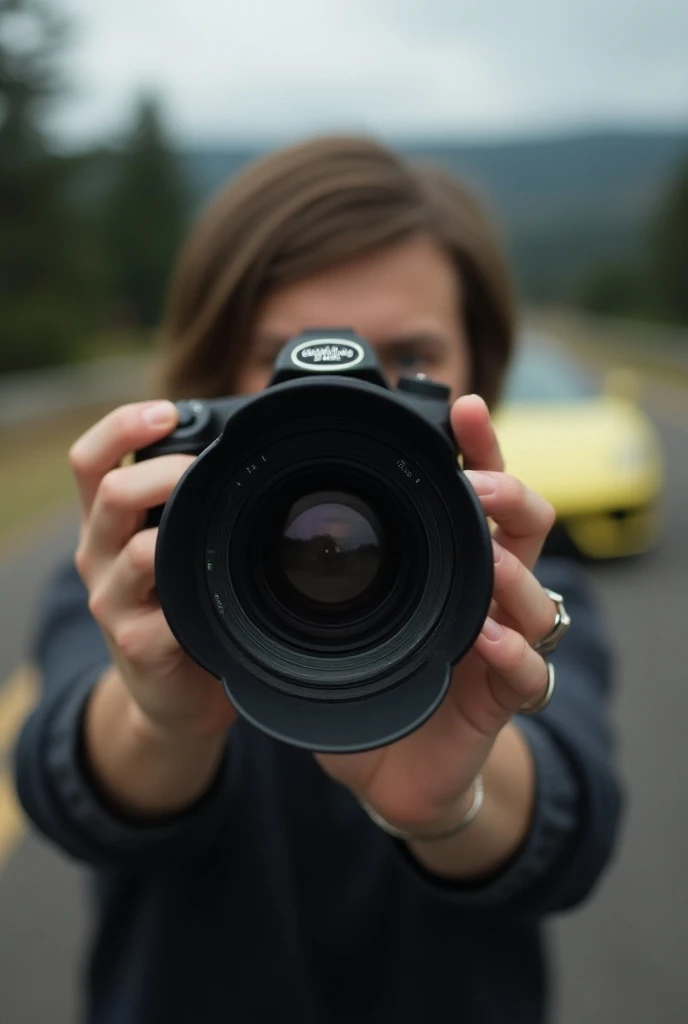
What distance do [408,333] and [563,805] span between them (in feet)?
2.46

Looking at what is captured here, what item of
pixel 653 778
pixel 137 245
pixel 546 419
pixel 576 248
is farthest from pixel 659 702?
pixel 576 248

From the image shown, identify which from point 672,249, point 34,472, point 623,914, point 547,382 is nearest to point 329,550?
point 623,914

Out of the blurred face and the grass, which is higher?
the blurred face

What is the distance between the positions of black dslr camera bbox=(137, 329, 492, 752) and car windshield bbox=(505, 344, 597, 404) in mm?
5764

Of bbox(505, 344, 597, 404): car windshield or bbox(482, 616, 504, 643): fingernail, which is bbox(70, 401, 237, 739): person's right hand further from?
bbox(505, 344, 597, 404): car windshield

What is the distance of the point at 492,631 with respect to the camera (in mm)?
1186

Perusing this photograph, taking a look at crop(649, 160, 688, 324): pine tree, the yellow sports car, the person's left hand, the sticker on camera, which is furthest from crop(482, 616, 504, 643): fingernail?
crop(649, 160, 688, 324): pine tree

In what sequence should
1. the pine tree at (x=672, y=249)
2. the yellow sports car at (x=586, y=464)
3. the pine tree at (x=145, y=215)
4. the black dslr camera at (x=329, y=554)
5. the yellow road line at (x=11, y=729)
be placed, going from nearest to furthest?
1. the black dslr camera at (x=329, y=554)
2. the yellow road line at (x=11, y=729)
3. the yellow sports car at (x=586, y=464)
4. the pine tree at (x=145, y=215)
5. the pine tree at (x=672, y=249)

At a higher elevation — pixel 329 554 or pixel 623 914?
pixel 329 554

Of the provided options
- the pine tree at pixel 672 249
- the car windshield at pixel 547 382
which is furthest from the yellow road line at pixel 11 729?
the pine tree at pixel 672 249

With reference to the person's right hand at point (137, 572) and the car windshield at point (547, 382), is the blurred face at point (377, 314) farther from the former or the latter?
the car windshield at point (547, 382)

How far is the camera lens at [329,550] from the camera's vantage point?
125 centimetres

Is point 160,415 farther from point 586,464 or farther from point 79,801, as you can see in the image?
point 586,464

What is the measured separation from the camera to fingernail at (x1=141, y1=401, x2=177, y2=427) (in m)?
1.33
